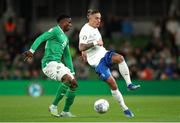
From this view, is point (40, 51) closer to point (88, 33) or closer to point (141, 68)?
point (141, 68)

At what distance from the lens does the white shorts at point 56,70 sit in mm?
18208

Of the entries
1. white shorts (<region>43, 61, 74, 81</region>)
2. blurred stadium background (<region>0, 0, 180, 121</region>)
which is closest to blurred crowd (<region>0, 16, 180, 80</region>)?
blurred stadium background (<region>0, 0, 180, 121</region>)

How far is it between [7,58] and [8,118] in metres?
16.5

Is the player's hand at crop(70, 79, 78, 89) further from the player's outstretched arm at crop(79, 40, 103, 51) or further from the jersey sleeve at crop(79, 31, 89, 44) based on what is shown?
the jersey sleeve at crop(79, 31, 89, 44)

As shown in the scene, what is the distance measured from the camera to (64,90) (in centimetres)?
1875

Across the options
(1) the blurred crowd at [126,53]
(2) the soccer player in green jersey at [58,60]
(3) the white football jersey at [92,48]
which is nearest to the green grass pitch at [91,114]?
(2) the soccer player in green jersey at [58,60]

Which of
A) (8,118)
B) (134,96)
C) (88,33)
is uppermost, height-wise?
(88,33)

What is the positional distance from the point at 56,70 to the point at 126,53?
48.8ft

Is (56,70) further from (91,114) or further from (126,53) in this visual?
(126,53)

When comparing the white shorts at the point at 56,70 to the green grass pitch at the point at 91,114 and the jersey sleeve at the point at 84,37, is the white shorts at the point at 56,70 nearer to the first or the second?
the jersey sleeve at the point at 84,37

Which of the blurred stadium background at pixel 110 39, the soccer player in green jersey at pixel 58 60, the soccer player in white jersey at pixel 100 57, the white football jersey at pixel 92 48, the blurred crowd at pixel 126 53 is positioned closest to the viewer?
the soccer player in white jersey at pixel 100 57

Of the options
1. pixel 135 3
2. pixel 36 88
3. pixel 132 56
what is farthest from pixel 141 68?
pixel 135 3

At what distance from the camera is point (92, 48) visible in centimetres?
1833

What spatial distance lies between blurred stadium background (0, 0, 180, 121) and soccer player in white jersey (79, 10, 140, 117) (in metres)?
12.4
